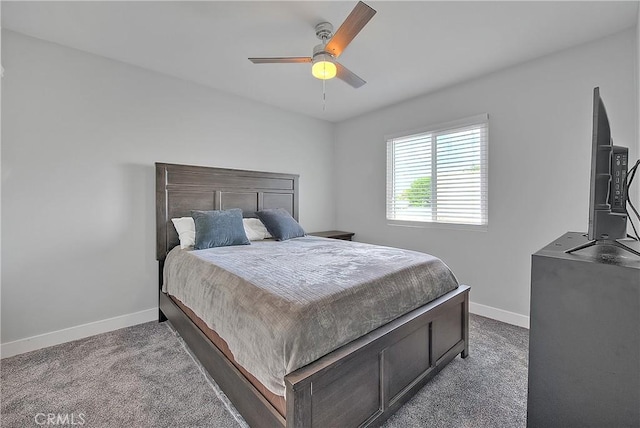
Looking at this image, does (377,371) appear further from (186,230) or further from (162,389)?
(186,230)

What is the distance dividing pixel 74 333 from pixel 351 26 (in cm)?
344

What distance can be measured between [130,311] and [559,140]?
455cm

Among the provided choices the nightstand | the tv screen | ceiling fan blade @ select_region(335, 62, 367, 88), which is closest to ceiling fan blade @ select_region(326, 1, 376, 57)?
ceiling fan blade @ select_region(335, 62, 367, 88)

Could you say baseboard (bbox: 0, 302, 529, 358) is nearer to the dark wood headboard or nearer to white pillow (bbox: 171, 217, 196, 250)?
the dark wood headboard

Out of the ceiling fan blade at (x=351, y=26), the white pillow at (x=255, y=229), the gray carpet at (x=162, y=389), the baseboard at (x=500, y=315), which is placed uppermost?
the ceiling fan blade at (x=351, y=26)

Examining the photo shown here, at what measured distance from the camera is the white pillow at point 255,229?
10.6 feet

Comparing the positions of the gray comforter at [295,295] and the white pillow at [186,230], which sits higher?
the white pillow at [186,230]

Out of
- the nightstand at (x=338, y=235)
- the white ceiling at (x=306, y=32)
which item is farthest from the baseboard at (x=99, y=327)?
the white ceiling at (x=306, y=32)

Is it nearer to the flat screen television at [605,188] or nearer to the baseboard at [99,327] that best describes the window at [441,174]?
the baseboard at [99,327]

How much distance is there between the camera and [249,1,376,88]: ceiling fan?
166 centimetres

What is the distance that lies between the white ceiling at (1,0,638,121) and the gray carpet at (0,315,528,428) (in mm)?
2648

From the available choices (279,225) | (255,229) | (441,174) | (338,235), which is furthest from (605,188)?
(338,235)

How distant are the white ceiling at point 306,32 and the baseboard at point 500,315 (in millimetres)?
2571

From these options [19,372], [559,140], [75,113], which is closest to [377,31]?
[559,140]
